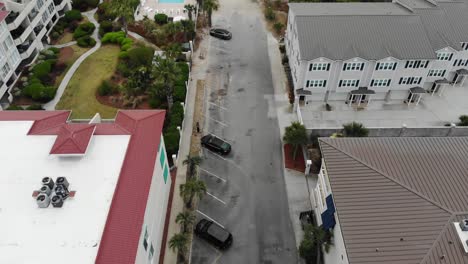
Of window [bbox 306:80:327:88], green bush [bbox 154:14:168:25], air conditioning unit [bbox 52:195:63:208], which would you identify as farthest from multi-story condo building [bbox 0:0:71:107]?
window [bbox 306:80:327:88]

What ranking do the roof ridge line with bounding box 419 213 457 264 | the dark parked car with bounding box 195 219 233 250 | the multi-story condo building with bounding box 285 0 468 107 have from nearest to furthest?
the roof ridge line with bounding box 419 213 457 264 < the dark parked car with bounding box 195 219 233 250 < the multi-story condo building with bounding box 285 0 468 107

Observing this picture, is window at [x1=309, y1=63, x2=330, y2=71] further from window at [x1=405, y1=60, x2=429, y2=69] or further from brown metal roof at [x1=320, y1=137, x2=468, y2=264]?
brown metal roof at [x1=320, y1=137, x2=468, y2=264]

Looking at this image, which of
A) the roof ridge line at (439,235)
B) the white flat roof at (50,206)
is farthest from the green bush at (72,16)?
the roof ridge line at (439,235)

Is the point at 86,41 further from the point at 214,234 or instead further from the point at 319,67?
the point at 214,234

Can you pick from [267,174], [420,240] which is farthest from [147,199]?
[420,240]

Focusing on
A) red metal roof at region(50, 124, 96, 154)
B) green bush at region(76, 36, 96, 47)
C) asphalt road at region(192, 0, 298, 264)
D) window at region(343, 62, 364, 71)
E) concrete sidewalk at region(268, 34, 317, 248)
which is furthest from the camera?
green bush at region(76, 36, 96, 47)

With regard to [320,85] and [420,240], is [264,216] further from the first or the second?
[320,85]

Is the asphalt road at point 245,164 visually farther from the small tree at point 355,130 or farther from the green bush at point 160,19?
the green bush at point 160,19
